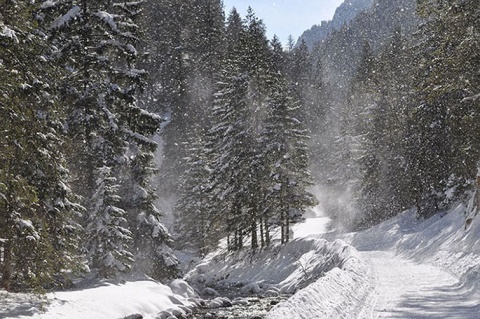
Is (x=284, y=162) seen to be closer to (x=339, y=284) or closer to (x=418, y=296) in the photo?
(x=339, y=284)

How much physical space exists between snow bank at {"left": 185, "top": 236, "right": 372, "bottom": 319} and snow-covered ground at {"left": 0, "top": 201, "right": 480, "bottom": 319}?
40 millimetres

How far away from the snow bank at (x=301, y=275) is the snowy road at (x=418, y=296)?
597 mm

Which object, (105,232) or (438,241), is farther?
(438,241)

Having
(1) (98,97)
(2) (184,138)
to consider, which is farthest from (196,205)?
(1) (98,97)

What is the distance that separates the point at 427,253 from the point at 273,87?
1703cm

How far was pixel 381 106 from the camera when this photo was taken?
42.9m

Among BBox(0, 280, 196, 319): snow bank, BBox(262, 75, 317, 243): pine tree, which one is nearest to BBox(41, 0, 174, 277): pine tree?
BBox(0, 280, 196, 319): snow bank

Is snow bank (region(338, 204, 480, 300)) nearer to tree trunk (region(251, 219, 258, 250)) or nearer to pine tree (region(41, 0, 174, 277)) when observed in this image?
tree trunk (region(251, 219, 258, 250))

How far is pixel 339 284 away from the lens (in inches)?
577

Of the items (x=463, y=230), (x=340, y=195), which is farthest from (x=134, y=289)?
(x=340, y=195)

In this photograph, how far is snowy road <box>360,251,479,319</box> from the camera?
11547 millimetres

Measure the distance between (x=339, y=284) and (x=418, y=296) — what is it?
2395mm

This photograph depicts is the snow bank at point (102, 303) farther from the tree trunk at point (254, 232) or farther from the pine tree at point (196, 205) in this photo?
the pine tree at point (196, 205)

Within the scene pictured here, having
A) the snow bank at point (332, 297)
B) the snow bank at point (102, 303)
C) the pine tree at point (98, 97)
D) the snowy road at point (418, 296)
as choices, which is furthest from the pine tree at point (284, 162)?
the snow bank at point (332, 297)
